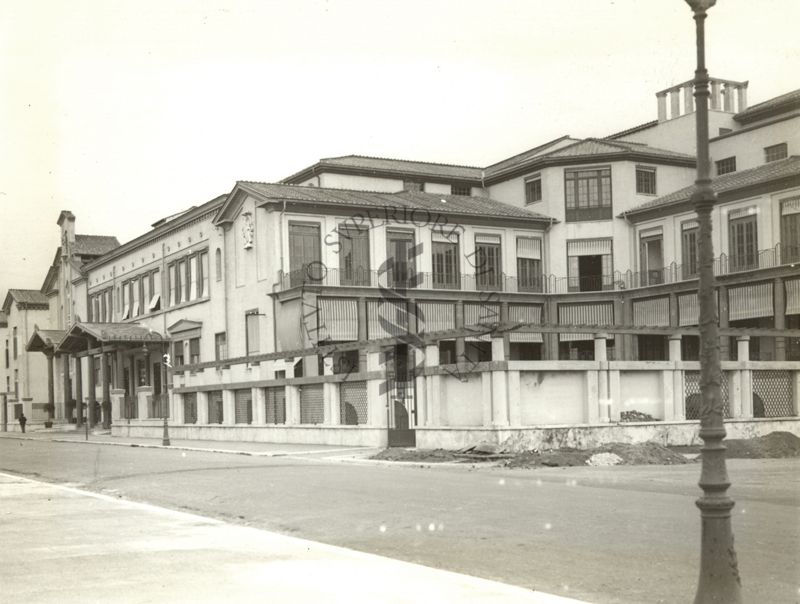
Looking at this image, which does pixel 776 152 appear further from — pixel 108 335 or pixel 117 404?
pixel 108 335

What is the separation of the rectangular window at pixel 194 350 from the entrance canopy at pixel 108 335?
6.83 feet

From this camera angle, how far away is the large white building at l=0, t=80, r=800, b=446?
122 ft

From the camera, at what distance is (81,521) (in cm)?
1158

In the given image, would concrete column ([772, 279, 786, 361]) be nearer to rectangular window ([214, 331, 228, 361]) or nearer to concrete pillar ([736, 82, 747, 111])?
concrete pillar ([736, 82, 747, 111])

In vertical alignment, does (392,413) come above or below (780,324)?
below

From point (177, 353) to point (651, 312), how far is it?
25.2m

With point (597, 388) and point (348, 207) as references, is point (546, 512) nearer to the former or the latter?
point (597, 388)

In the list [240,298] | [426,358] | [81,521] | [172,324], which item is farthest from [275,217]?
[81,521]

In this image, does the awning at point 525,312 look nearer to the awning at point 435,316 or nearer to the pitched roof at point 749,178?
the awning at point 435,316

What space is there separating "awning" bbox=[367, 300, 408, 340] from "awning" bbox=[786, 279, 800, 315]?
1546cm

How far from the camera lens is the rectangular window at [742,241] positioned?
129ft

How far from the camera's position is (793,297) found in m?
37.1

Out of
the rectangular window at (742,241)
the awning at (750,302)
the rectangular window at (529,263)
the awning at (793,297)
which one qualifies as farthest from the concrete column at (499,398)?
the rectangular window at (529,263)

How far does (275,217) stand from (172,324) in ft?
46.7
